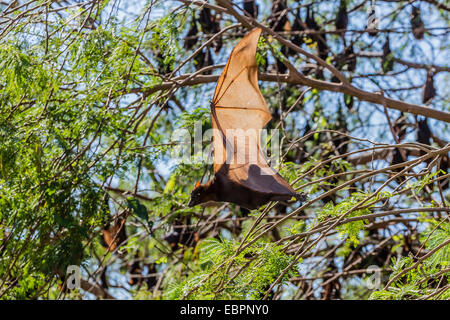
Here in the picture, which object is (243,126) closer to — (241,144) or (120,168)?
(241,144)

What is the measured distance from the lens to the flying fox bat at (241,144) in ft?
9.71

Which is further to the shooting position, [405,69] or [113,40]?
[405,69]

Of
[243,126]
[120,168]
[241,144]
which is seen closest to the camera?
[241,144]

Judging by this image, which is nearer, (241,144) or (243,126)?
(241,144)

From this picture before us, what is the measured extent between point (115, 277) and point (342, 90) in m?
4.33

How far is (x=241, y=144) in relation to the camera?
123 inches

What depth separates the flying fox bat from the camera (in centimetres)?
296

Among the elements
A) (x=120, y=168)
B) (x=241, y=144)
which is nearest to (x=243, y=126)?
(x=241, y=144)

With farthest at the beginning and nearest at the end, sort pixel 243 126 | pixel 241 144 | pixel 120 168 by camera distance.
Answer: pixel 120 168, pixel 243 126, pixel 241 144

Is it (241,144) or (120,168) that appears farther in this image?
(120,168)

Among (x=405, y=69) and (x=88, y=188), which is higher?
(x=405, y=69)

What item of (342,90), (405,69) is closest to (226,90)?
(342,90)

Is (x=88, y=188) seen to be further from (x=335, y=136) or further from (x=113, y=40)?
(x=335, y=136)

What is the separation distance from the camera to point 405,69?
729 cm
